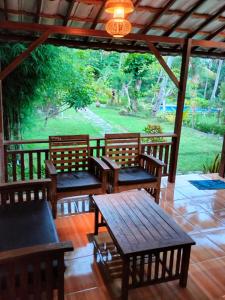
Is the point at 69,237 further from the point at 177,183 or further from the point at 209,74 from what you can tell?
the point at 209,74

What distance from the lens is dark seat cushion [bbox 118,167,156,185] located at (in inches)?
142

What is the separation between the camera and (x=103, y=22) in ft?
12.1

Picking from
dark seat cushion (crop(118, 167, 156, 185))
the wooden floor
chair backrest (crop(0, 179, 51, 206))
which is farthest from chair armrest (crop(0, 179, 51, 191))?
dark seat cushion (crop(118, 167, 156, 185))

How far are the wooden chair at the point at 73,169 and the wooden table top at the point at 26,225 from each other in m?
0.55

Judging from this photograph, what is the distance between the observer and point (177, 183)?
4.84 metres

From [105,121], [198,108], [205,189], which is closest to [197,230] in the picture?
[205,189]

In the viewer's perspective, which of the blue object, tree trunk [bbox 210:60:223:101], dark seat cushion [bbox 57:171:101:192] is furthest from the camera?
tree trunk [bbox 210:60:223:101]

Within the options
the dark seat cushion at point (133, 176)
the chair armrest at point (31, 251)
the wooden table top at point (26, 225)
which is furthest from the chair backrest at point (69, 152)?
the chair armrest at point (31, 251)

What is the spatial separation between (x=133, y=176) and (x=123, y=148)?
1.97ft

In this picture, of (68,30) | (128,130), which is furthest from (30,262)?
(128,130)

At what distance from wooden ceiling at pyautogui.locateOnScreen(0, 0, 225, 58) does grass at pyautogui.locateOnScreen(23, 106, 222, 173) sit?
409 centimetres

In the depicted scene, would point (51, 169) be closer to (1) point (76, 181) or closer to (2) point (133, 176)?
(1) point (76, 181)

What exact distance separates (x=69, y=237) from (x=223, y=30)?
3770 mm

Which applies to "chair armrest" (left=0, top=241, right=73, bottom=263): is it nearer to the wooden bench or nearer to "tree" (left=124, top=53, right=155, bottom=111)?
the wooden bench
